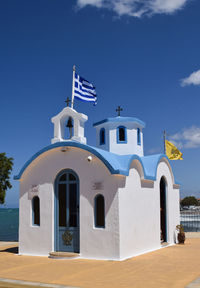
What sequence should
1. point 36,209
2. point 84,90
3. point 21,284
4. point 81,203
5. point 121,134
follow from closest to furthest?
point 21,284
point 81,203
point 36,209
point 84,90
point 121,134

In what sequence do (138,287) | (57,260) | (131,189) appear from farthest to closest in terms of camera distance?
(131,189)
(57,260)
(138,287)

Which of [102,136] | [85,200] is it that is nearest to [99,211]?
[85,200]

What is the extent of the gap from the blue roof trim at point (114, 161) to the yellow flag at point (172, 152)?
4806 millimetres

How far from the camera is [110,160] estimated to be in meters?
13.2

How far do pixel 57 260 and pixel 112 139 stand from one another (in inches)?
246

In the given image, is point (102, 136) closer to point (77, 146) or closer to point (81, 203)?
point (77, 146)

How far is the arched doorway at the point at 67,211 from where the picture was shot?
1384cm

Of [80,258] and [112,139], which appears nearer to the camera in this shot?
[80,258]

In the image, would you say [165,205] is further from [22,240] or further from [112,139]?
[22,240]

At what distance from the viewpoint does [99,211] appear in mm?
13375

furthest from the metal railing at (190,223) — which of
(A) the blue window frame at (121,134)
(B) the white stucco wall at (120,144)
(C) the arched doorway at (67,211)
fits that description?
(C) the arched doorway at (67,211)

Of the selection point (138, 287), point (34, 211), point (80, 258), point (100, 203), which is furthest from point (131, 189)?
point (138, 287)

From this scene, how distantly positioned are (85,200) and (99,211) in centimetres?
66

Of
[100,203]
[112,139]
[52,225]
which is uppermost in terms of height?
[112,139]
